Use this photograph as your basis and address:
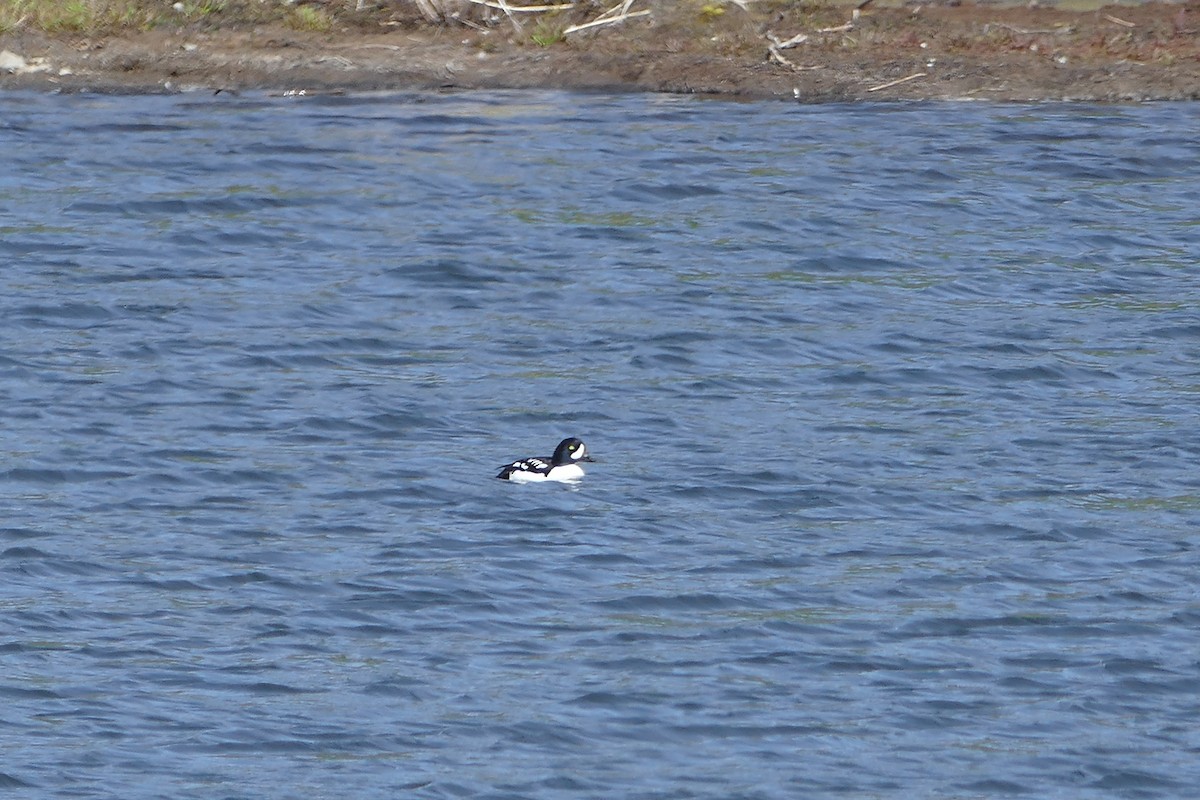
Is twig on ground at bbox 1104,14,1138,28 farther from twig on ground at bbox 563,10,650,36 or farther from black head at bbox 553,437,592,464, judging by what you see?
black head at bbox 553,437,592,464

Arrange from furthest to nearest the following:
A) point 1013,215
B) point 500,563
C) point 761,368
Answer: point 1013,215, point 761,368, point 500,563

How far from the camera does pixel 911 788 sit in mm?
9758


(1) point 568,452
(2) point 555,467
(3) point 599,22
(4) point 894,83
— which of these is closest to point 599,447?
(1) point 568,452

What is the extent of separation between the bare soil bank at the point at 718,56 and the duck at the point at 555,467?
11.0 metres

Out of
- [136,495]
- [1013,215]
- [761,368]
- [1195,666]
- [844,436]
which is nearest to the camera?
[1195,666]

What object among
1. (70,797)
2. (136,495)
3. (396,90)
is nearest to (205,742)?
(70,797)

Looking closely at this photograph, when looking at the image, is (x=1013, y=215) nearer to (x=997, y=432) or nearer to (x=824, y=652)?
(x=997, y=432)

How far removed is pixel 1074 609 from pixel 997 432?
11.4 feet

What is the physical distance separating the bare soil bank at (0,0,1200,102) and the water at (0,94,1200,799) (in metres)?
0.50

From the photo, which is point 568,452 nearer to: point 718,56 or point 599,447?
point 599,447

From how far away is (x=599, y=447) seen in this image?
50.1 ft

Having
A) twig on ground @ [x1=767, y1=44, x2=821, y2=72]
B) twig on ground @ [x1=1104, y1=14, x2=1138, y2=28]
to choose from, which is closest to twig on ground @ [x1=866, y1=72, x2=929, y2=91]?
twig on ground @ [x1=767, y1=44, x2=821, y2=72]

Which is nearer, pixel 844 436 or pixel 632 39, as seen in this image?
pixel 844 436

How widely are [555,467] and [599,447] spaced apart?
3.38ft
